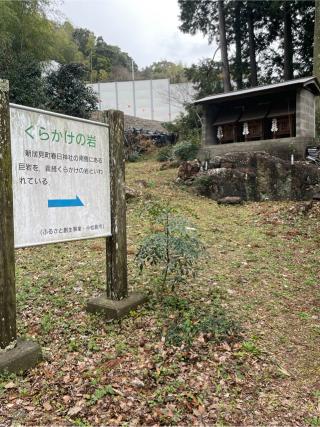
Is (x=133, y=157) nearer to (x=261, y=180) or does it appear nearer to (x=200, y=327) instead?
(x=261, y=180)

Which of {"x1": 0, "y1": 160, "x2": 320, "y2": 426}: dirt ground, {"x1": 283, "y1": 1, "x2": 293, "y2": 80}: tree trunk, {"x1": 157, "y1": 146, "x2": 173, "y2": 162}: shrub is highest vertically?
{"x1": 283, "y1": 1, "x2": 293, "y2": 80}: tree trunk

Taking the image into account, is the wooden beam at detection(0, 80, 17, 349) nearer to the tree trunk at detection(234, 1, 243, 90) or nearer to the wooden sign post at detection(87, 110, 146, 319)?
the wooden sign post at detection(87, 110, 146, 319)

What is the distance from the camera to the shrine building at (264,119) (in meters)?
12.0

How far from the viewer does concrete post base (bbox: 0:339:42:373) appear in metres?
2.64

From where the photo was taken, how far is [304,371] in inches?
118

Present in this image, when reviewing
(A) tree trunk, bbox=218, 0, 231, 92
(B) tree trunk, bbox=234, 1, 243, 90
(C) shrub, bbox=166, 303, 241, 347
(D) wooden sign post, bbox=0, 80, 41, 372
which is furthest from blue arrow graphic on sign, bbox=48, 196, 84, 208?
(B) tree trunk, bbox=234, 1, 243, 90

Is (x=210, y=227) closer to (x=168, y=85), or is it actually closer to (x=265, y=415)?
(x=265, y=415)

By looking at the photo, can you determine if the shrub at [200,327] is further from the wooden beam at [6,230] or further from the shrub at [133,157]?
the shrub at [133,157]

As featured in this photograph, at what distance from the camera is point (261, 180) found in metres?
10.3

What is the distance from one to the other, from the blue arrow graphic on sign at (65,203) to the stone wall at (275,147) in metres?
9.84

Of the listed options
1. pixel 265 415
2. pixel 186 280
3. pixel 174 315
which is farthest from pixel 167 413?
pixel 186 280

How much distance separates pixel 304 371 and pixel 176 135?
→ 61.7 ft

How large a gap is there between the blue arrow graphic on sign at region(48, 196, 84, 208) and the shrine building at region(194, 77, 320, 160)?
9.88 meters

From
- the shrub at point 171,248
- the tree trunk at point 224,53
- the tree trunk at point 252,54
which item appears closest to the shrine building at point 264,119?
the tree trunk at point 224,53
